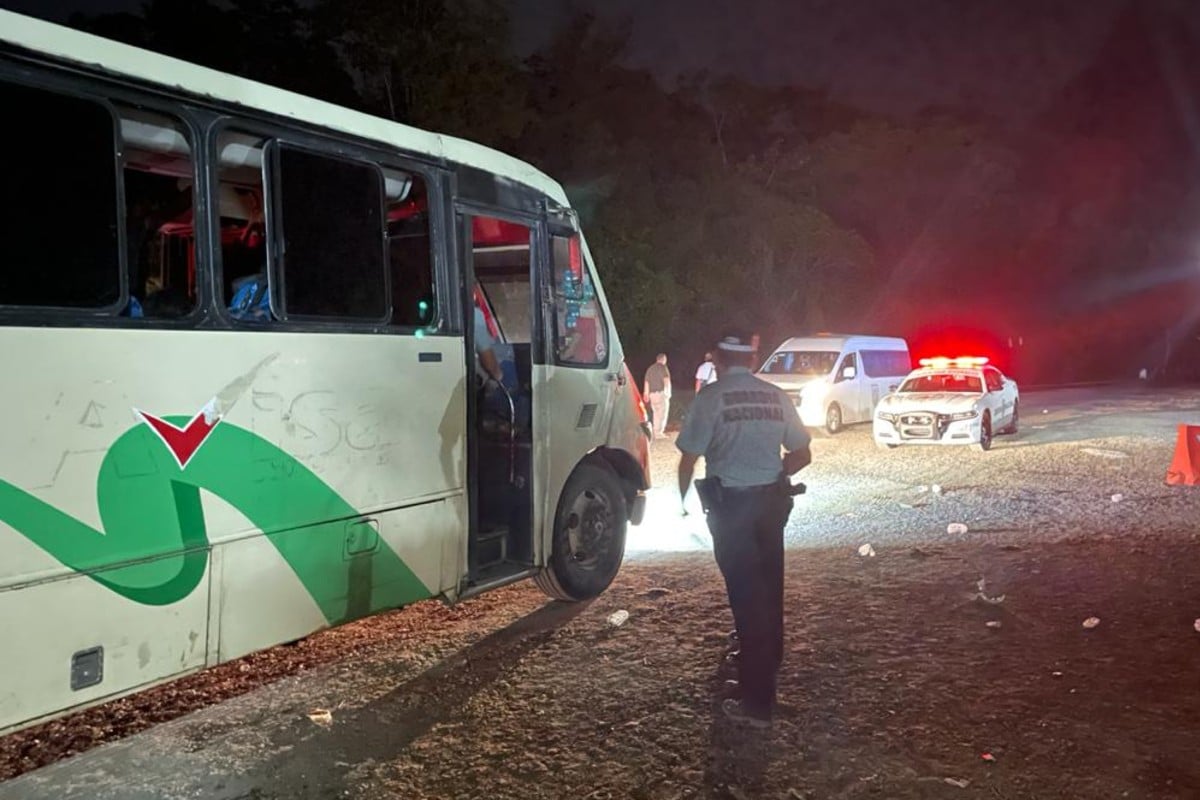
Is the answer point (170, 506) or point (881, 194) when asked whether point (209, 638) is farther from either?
point (881, 194)

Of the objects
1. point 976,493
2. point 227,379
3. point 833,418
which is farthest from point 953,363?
point 227,379

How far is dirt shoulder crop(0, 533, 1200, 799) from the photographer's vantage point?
4.21 m

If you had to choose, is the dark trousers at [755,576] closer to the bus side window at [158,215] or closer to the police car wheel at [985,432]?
the bus side window at [158,215]

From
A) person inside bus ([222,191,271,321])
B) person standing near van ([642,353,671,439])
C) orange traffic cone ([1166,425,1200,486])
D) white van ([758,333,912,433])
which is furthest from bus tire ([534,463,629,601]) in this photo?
white van ([758,333,912,433])

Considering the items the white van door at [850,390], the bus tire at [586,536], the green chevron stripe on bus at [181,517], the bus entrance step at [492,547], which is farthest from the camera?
the white van door at [850,390]

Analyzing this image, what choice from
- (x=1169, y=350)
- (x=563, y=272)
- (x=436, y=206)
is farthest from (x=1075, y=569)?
(x=1169, y=350)

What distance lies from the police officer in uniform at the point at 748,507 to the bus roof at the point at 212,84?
212 centimetres

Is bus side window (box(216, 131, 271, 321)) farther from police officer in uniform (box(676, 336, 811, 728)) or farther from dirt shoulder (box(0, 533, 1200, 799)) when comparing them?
police officer in uniform (box(676, 336, 811, 728))

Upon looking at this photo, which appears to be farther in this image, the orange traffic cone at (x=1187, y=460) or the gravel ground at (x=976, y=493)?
the orange traffic cone at (x=1187, y=460)

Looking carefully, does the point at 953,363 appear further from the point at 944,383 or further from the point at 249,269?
the point at 249,269

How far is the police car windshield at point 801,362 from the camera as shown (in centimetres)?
1898

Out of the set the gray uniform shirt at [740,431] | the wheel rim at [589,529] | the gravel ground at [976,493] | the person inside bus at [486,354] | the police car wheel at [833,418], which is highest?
the person inside bus at [486,354]

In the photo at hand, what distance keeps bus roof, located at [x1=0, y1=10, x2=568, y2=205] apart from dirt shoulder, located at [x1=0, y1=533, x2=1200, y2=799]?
2.96 m

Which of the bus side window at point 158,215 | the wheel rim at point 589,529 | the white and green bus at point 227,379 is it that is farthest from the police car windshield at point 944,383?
the bus side window at point 158,215
